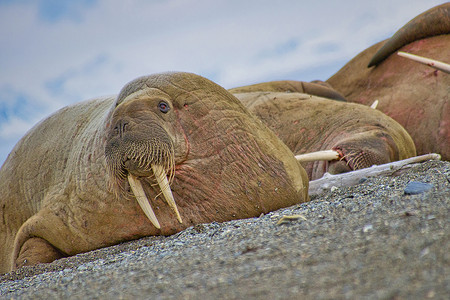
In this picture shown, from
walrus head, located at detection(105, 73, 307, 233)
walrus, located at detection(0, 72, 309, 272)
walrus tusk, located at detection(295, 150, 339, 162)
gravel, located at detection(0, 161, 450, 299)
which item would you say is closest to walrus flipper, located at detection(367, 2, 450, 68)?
walrus tusk, located at detection(295, 150, 339, 162)

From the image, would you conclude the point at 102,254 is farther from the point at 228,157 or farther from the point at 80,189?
the point at 228,157

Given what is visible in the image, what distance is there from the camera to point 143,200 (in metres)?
3.49

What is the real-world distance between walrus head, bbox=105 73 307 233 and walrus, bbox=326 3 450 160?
11.8ft

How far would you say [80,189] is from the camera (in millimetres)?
4070

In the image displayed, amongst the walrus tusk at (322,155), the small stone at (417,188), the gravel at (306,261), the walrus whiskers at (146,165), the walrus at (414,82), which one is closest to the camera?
the gravel at (306,261)

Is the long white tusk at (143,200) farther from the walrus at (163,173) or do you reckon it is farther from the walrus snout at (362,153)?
the walrus snout at (362,153)

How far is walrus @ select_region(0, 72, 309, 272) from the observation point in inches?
135

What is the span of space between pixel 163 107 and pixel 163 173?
545 mm

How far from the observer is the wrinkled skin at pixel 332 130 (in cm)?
546

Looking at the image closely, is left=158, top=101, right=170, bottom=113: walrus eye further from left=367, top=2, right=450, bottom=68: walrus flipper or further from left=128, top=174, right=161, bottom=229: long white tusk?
left=367, top=2, right=450, bottom=68: walrus flipper

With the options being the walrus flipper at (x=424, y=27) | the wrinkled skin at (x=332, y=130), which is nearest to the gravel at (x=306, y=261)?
the wrinkled skin at (x=332, y=130)

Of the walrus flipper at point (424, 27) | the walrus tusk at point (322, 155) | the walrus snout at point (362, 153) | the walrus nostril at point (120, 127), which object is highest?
the walrus nostril at point (120, 127)

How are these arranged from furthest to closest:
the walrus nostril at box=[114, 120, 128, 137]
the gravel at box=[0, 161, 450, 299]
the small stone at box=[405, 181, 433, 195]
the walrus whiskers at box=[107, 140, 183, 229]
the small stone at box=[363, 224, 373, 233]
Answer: the walrus nostril at box=[114, 120, 128, 137] → the walrus whiskers at box=[107, 140, 183, 229] → the small stone at box=[405, 181, 433, 195] → the small stone at box=[363, 224, 373, 233] → the gravel at box=[0, 161, 450, 299]

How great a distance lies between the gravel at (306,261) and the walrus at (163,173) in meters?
0.63
